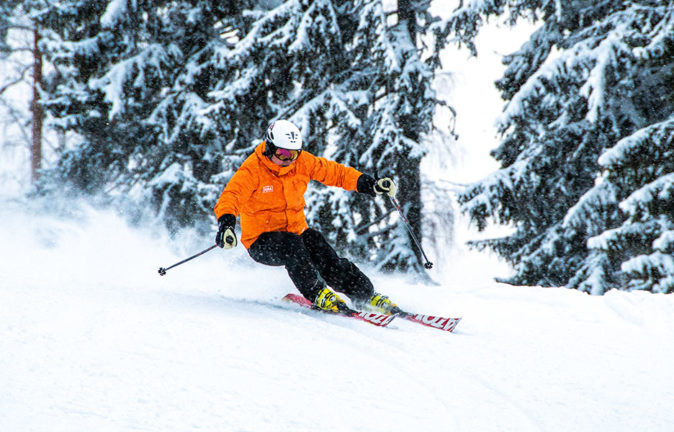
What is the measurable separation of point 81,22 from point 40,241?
7.32m

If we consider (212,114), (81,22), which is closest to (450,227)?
(212,114)

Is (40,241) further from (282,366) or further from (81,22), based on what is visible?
(81,22)

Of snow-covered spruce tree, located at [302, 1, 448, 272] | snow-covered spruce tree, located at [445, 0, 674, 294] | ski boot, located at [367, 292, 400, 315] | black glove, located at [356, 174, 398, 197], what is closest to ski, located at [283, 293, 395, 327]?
ski boot, located at [367, 292, 400, 315]

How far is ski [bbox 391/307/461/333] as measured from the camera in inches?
140

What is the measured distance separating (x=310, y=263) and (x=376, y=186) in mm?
959

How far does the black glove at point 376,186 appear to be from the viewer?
4.38 meters

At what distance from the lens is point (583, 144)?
24.1 ft

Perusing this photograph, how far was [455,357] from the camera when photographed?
9.30 ft

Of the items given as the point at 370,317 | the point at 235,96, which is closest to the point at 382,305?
the point at 370,317

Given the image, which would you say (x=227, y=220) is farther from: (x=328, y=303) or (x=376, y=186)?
(x=376, y=186)

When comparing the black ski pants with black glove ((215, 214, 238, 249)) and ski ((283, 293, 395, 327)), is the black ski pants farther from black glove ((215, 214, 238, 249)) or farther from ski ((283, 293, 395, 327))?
black glove ((215, 214, 238, 249))

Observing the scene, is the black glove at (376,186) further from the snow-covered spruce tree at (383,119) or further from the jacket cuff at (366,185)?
the snow-covered spruce tree at (383,119)

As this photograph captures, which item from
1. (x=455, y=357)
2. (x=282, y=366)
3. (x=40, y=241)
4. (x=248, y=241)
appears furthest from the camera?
(x=40, y=241)

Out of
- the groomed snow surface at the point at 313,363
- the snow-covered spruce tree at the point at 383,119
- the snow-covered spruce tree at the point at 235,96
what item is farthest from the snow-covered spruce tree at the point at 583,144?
the groomed snow surface at the point at 313,363
